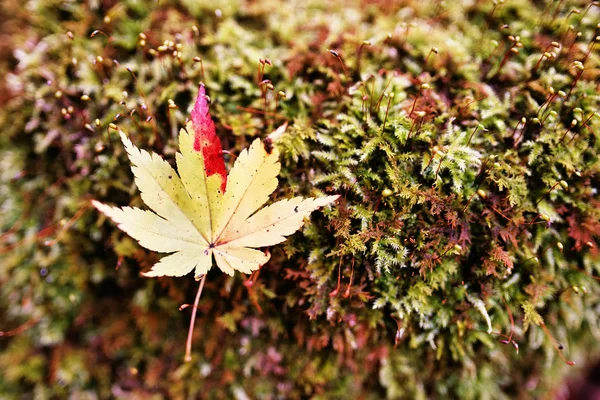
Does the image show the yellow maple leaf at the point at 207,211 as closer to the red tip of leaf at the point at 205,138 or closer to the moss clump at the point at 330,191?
the red tip of leaf at the point at 205,138

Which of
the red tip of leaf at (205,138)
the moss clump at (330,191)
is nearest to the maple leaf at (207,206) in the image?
the red tip of leaf at (205,138)

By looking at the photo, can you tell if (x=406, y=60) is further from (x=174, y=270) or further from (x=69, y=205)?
(x=69, y=205)

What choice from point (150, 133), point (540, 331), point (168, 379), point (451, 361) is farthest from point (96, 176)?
point (540, 331)

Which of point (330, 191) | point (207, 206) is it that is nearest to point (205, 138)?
point (207, 206)

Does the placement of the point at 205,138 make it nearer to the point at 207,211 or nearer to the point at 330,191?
the point at 207,211

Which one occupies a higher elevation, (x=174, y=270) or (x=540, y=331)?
(x=174, y=270)

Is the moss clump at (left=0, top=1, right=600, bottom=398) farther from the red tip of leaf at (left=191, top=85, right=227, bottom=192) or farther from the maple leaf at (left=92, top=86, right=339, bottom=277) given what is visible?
the red tip of leaf at (left=191, top=85, right=227, bottom=192)
